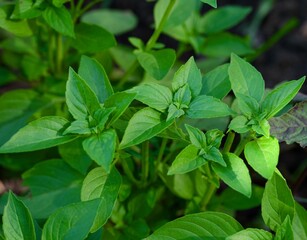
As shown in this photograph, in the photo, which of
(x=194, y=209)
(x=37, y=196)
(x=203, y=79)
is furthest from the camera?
(x=194, y=209)

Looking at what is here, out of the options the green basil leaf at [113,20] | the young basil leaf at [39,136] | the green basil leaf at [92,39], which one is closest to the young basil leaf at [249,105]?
the young basil leaf at [39,136]

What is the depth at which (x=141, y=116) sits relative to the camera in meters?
1.18

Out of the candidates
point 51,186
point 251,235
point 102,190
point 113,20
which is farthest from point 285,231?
point 113,20

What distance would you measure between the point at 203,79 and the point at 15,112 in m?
0.62

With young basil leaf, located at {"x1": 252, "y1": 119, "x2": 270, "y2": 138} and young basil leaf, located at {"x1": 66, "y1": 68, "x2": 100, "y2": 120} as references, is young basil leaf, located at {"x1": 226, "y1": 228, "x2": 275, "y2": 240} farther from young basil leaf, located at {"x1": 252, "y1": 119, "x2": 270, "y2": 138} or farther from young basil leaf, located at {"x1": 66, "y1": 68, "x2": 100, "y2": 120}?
young basil leaf, located at {"x1": 66, "y1": 68, "x2": 100, "y2": 120}

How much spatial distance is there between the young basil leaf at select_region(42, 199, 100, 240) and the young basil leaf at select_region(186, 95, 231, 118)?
0.86 ft

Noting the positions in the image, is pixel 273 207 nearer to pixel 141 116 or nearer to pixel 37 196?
pixel 141 116

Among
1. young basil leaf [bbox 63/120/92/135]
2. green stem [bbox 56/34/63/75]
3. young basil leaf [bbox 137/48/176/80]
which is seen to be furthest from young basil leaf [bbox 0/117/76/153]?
green stem [bbox 56/34/63/75]

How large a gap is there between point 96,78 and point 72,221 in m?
0.34

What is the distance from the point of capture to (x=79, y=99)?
3.93 ft

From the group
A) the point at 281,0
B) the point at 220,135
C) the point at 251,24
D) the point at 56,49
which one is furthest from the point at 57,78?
the point at 281,0

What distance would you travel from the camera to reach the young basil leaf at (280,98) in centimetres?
118

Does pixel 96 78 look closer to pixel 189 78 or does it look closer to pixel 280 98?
pixel 189 78

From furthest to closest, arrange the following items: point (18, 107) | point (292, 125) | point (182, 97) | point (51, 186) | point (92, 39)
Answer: point (18, 107)
point (92, 39)
point (51, 186)
point (292, 125)
point (182, 97)
